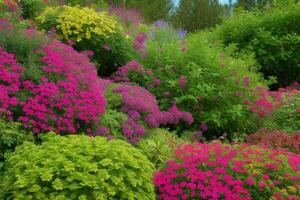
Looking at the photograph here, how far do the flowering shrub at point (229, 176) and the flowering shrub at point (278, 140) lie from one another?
1794mm

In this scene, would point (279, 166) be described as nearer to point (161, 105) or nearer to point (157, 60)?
point (161, 105)

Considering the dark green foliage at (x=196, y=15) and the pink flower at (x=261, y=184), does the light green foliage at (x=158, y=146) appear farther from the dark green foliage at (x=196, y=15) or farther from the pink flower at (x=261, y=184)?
the dark green foliage at (x=196, y=15)

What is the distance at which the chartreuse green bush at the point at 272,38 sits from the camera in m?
15.4

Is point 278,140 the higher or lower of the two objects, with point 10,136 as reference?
higher

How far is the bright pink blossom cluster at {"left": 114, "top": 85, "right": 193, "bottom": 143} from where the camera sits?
8547 mm

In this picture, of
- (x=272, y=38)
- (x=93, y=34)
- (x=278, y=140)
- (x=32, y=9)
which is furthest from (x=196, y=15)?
(x=278, y=140)

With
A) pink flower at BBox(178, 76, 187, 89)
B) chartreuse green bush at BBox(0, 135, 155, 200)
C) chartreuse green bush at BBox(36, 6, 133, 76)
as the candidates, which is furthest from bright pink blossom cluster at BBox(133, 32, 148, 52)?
chartreuse green bush at BBox(0, 135, 155, 200)

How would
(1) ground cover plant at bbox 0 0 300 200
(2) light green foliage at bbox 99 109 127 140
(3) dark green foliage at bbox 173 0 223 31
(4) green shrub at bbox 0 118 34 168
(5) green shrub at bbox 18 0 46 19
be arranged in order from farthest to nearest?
(3) dark green foliage at bbox 173 0 223 31, (5) green shrub at bbox 18 0 46 19, (2) light green foliage at bbox 99 109 127 140, (4) green shrub at bbox 0 118 34 168, (1) ground cover plant at bbox 0 0 300 200

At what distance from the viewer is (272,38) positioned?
15.3 meters

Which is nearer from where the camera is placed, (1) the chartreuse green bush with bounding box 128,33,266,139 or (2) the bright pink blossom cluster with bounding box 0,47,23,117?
(2) the bright pink blossom cluster with bounding box 0,47,23,117

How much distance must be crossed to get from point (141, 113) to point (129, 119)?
457mm

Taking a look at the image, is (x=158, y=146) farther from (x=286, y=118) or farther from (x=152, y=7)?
(x=152, y=7)

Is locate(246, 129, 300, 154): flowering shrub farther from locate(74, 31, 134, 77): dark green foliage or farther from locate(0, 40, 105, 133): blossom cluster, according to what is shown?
locate(74, 31, 134, 77): dark green foliage

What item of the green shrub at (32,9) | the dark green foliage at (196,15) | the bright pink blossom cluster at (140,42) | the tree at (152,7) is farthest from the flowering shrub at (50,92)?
the dark green foliage at (196,15)
